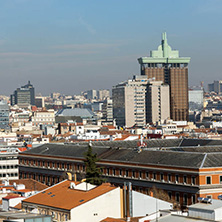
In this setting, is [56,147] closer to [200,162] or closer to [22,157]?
[22,157]

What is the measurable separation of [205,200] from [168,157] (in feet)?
162

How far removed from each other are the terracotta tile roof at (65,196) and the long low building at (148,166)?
2886cm

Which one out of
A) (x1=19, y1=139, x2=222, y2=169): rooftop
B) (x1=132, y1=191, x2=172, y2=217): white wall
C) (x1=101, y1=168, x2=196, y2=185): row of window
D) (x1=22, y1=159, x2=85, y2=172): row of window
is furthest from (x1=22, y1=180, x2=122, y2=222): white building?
(x1=22, y1=159, x2=85, y2=172): row of window

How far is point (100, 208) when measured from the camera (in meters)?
58.3

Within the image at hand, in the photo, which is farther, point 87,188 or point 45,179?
point 45,179

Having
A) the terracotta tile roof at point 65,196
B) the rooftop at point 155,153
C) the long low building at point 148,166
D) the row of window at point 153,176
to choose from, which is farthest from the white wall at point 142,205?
the row of window at point 153,176

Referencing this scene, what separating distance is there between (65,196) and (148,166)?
40.3 meters

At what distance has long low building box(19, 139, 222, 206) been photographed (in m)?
91.1

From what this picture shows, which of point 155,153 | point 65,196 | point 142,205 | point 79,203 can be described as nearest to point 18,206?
point 65,196

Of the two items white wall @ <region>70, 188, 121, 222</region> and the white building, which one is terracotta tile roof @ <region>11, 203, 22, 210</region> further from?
white wall @ <region>70, 188, 121, 222</region>

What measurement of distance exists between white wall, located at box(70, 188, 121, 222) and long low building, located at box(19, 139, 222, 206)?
31790 mm

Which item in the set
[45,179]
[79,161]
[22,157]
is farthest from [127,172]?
[22,157]

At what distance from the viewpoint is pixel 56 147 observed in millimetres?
130625

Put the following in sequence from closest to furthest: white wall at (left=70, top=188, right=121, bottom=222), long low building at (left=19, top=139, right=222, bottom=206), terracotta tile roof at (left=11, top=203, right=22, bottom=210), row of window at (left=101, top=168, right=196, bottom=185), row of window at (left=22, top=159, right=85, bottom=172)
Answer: white wall at (left=70, top=188, right=121, bottom=222), terracotta tile roof at (left=11, top=203, right=22, bottom=210), long low building at (left=19, top=139, right=222, bottom=206), row of window at (left=101, top=168, right=196, bottom=185), row of window at (left=22, top=159, right=85, bottom=172)
